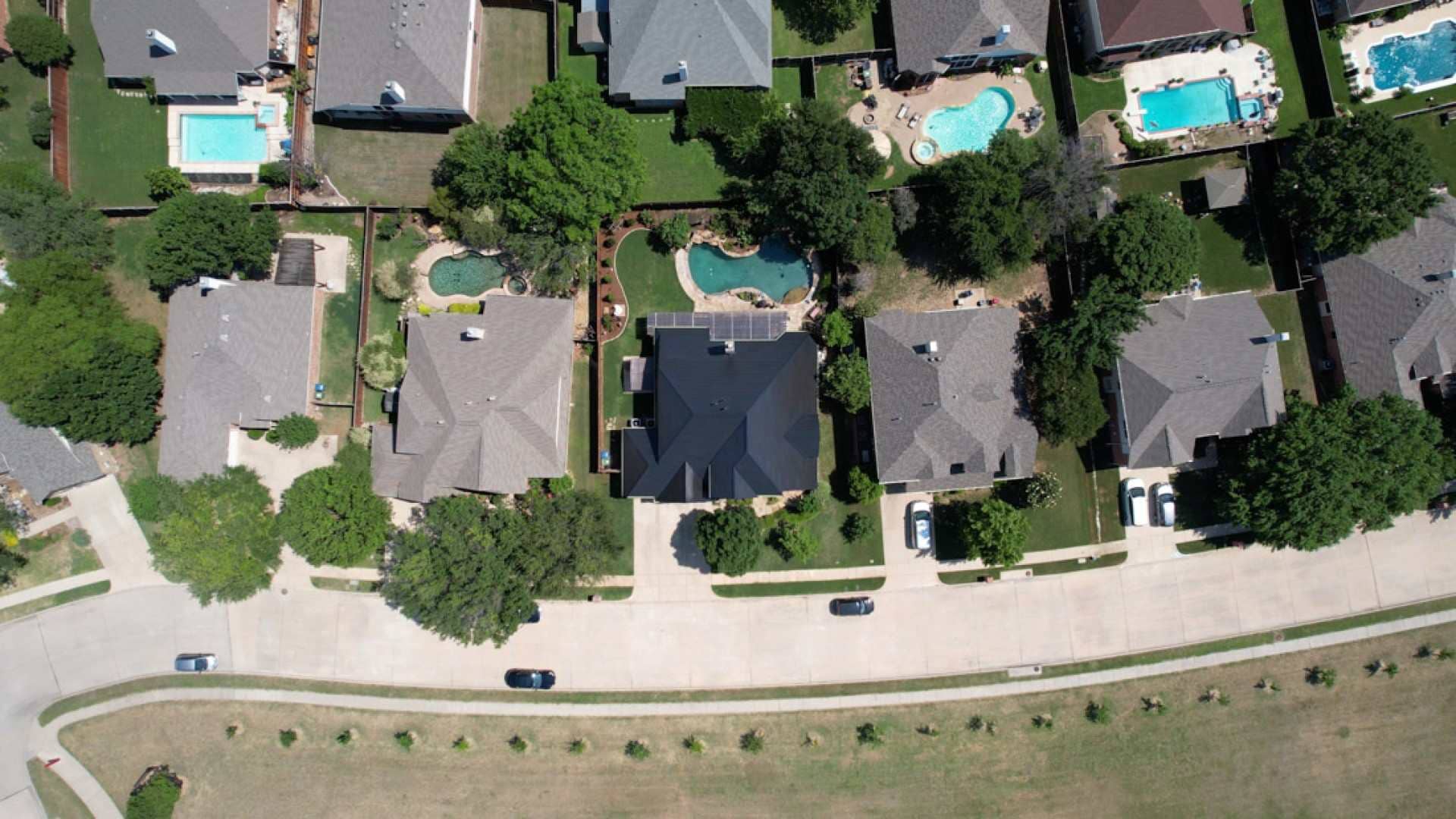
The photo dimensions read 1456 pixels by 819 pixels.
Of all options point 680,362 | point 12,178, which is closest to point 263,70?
point 12,178

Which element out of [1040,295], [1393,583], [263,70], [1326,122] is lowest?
[1393,583]

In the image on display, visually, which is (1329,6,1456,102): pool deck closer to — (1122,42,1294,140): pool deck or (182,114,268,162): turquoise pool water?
(1122,42,1294,140): pool deck

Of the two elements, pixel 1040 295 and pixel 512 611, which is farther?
pixel 1040 295

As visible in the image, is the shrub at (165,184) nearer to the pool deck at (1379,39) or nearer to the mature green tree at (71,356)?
the mature green tree at (71,356)

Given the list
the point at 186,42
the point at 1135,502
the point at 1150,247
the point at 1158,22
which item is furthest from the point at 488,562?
the point at 1158,22

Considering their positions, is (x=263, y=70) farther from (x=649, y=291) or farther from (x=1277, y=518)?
(x=1277, y=518)

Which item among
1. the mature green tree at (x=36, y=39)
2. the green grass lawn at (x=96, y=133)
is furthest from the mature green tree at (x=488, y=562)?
the mature green tree at (x=36, y=39)
